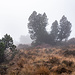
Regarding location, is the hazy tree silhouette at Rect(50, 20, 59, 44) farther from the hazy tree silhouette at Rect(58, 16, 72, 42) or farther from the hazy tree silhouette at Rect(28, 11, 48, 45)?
the hazy tree silhouette at Rect(28, 11, 48, 45)

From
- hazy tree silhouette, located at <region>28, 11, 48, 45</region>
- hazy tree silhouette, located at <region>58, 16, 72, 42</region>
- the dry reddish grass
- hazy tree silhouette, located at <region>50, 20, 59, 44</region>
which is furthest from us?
hazy tree silhouette, located at <region>58, 16, 72, 42</region>

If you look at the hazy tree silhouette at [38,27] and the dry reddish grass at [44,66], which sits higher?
the hazy tree silhouette at [38,27]

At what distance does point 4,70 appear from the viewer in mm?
6875

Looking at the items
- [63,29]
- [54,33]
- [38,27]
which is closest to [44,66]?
[38,27]

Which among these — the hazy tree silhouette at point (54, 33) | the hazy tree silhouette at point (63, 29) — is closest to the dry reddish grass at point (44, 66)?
the hazy tree silhouette at point (54, 33)

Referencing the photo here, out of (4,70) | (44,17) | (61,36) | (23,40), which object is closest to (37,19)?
Answer: (44,17)

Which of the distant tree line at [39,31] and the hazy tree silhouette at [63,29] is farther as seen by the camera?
the hazy tree silhouette at [63,29]

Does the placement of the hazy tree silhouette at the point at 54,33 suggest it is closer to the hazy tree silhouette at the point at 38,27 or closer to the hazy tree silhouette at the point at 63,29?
the hazy tree silhouette at the point at 63,29

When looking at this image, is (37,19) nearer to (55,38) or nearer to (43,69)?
(55,38)

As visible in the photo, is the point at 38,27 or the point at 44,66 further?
the point at 38,27

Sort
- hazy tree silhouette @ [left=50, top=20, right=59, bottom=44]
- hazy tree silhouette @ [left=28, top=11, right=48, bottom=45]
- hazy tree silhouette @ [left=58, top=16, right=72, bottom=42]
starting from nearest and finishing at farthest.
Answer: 1. hazy tree silhouette @ [left=28, top=11, right=48, bottom=45]
2. hazy tree silhouette @ [left=50, top=20, right=59, bottom=44]
3. hazy tree silhouette @ [left=58, top=16, right=72, bottom=42]

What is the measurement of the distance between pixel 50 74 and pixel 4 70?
3589mm

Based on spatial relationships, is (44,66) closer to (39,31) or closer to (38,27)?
(39,31)

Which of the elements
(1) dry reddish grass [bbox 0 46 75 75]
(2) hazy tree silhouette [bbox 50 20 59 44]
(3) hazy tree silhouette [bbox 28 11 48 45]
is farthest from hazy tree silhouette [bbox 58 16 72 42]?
(1) dry reddish grass [bbox 0 46 75 75]
